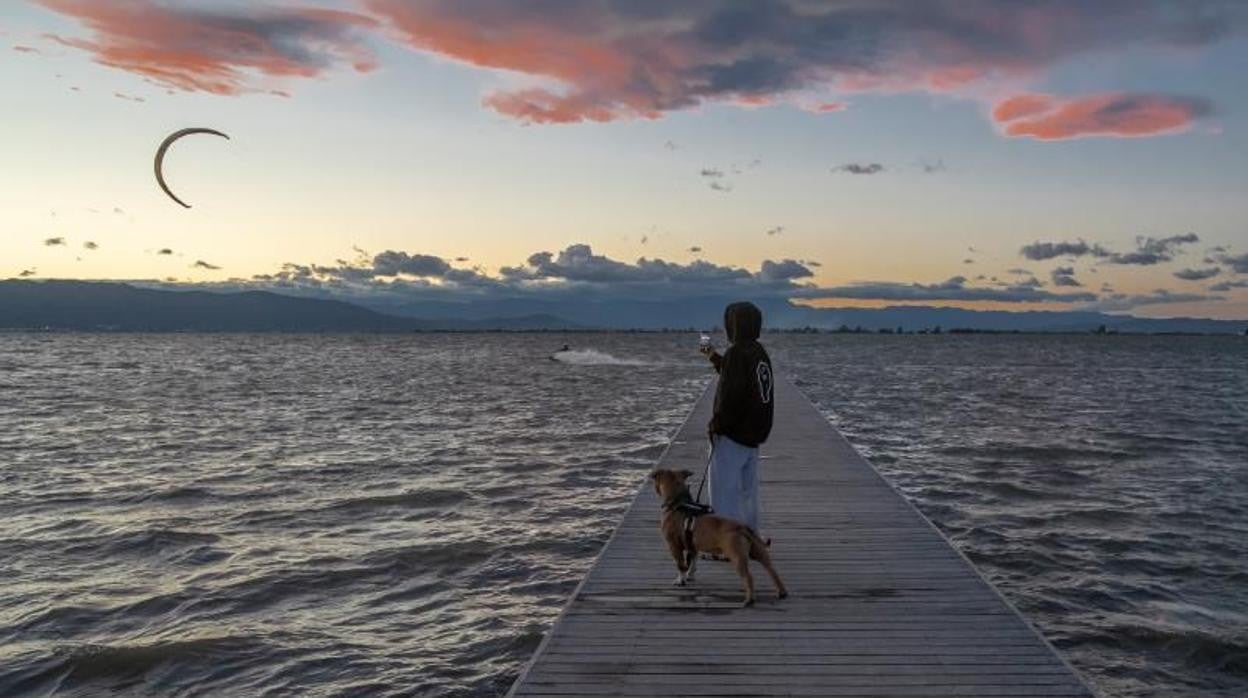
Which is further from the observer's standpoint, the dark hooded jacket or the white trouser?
the white trouser

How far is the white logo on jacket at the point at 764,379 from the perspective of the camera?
7352 millimetres

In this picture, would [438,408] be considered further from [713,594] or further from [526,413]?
[713,594]

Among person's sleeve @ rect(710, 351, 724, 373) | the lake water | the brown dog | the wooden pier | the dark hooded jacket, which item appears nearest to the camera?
the wooden pier

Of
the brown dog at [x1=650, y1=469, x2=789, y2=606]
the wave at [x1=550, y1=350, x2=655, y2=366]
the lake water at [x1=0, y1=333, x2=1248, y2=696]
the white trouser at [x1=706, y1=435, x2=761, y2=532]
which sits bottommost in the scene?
the wave at [x1=550, y1=350, x2=655, y2=366]

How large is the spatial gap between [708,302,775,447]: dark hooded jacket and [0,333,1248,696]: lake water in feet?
11.3

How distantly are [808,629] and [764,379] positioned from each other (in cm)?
206

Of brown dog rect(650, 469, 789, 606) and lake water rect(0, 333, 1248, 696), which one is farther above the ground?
brown dog rect(650, 469, 789, 606)

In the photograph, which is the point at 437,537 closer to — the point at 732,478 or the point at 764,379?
the point at 732,478

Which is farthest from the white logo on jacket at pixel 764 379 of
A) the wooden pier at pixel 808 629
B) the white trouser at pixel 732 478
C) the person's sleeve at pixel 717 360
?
the wooden pier at pixel 808 629

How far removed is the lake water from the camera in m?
8.93

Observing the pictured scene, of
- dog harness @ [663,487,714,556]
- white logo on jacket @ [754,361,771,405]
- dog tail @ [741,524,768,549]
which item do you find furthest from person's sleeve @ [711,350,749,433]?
dog tail @ [741,524,768,549]

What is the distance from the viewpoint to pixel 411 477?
19219 millimetres

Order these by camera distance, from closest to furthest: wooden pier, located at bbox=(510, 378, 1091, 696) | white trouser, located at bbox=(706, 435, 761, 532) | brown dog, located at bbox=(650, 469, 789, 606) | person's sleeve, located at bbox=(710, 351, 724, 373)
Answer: wooden pier, located at bbox=(510, 378, 1091, 696)
brown dog, located at bbox=(650, 469, 789, 606)
person's sleeve, located at bbox=(710, 351, 724, 373)
white trouser, located at bbox=(706, 435, 761, 532)

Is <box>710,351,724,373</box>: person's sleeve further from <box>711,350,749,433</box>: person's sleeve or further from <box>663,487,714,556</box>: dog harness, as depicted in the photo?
<box>663,487,714,556</box>: dog harness
